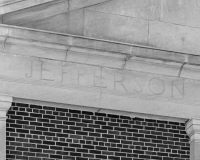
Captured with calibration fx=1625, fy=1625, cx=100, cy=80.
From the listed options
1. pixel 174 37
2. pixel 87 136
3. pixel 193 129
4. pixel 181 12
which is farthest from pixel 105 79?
pixel 181 12

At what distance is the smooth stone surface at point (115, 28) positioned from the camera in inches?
1225

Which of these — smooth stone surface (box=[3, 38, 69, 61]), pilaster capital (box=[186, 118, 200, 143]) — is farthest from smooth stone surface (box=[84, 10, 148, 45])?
pilaster capital (box=[186, 118, 200, 143])

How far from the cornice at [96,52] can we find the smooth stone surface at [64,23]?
356 millimetres

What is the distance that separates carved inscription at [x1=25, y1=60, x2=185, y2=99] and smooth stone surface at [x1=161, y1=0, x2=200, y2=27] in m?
1.22

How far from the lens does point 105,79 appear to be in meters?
31.1

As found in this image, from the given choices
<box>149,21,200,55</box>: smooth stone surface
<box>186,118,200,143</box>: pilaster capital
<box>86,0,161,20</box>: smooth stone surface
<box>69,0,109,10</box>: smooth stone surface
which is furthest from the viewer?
<box>149,21,200,55</box>: smooth stone surface

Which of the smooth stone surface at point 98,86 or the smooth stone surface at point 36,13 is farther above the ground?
the smooth stone surface at point 36,13

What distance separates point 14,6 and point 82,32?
→ 1510 mm

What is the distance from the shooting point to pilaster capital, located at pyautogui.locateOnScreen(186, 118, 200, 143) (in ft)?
104

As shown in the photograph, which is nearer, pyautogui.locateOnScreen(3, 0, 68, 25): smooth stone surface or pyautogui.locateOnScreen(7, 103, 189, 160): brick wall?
pyautogui.locateOnScreen(7, 103, 189, 160): brick wall

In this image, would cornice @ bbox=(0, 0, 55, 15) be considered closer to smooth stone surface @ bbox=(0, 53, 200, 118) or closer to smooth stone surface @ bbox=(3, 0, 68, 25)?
smooth stone surface @ bbox=(3, 0, 68, 25)

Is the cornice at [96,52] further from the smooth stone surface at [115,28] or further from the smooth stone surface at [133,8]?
the smooth stone surface at [133,8]

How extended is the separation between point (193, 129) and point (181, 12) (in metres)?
2.37

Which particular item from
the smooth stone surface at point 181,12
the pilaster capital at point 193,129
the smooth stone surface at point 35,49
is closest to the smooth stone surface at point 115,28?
the smooth stone surface at point 181,12
